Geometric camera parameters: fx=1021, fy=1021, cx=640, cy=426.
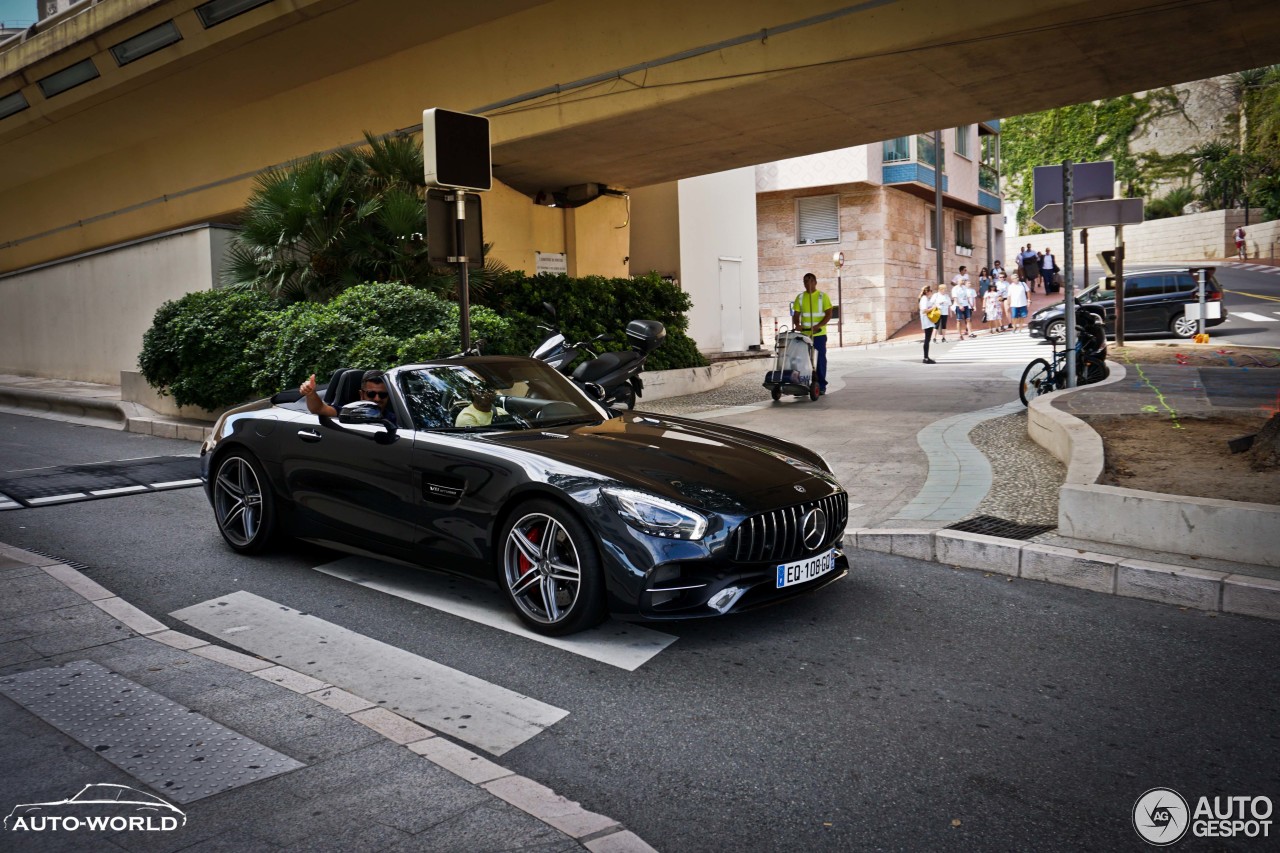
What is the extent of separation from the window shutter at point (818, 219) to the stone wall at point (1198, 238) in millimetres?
25339

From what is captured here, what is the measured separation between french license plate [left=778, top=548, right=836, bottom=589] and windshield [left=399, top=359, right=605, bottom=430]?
1.62 m

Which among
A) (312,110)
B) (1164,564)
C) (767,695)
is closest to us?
(767,695)

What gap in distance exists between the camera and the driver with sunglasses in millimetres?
6008

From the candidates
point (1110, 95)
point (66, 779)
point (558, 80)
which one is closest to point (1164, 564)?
point (66, 779)

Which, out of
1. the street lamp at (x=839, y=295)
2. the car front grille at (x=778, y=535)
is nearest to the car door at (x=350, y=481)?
the car front grille at (x=778, y=535)

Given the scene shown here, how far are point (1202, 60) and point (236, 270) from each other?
1291 centimetres

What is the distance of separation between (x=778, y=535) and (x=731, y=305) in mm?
18915

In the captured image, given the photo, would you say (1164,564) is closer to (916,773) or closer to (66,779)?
(916,773)

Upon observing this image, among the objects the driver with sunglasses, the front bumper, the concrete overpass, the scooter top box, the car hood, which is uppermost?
the concrete overpass

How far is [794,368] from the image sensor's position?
14.6m

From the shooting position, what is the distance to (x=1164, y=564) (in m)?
5.62

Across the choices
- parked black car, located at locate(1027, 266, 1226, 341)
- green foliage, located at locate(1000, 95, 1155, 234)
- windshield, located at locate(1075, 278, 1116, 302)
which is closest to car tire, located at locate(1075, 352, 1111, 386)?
parked black car, located at locate(1027, 266, 1226, 341)

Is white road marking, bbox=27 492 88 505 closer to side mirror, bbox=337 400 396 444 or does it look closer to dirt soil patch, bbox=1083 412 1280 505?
side mirror, bbox=337 400 396 444

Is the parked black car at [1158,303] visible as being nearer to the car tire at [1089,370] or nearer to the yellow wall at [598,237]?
the yellow wall at [598,237]
